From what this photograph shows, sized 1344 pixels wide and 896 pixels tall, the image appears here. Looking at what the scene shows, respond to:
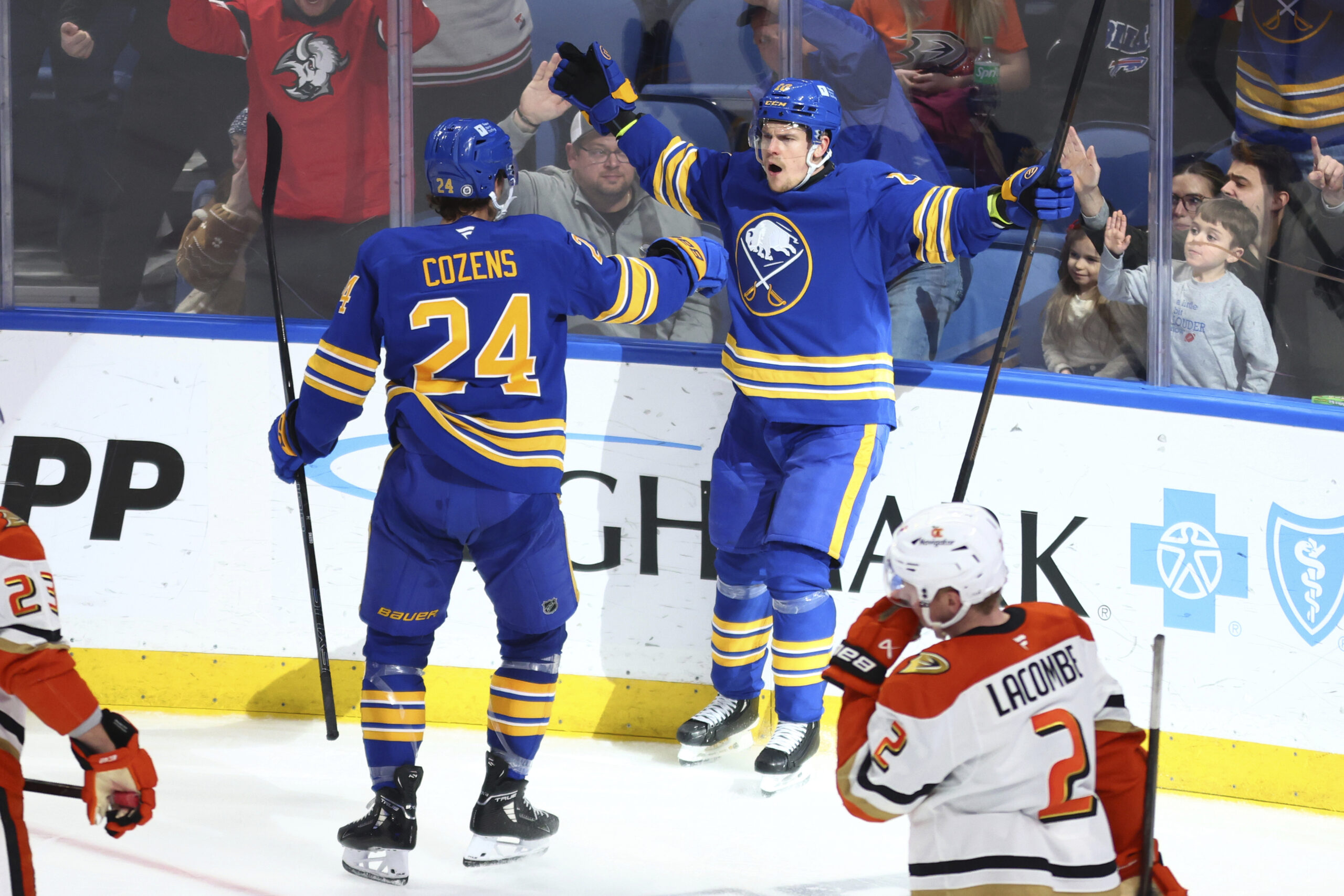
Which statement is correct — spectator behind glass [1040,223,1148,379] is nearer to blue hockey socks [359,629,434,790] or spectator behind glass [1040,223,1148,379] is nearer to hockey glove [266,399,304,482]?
blue hockey socks [359,629,434,790]

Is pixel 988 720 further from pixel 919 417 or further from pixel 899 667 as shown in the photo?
pixel 919 417

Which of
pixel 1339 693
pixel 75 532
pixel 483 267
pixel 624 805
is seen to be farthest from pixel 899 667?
pixel 75 532

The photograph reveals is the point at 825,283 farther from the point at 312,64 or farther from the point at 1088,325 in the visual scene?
the point at 312,64

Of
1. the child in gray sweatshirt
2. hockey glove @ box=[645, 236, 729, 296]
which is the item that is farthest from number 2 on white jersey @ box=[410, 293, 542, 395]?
the child in gray sweatshirt

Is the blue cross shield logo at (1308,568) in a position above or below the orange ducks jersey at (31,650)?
below

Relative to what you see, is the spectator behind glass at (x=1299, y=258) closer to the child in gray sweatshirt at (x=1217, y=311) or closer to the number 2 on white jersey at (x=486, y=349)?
the child in gray sweatshirt at (x=1217, y=311)

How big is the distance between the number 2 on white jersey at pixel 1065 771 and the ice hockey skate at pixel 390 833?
159cm

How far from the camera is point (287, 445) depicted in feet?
9.98

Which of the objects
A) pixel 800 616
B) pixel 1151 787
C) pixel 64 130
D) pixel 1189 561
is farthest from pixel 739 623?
pixel 64 130

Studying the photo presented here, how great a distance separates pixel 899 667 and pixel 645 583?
2.09m

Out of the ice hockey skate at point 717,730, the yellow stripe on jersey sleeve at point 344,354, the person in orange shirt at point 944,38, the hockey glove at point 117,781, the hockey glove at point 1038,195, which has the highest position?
the person in orange shirt at point 944,38

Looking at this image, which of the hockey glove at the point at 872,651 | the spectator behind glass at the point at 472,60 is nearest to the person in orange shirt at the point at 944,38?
the spectator behind glass at the point at 472,60

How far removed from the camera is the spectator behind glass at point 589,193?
4117 millimetres

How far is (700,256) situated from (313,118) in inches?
61.5
